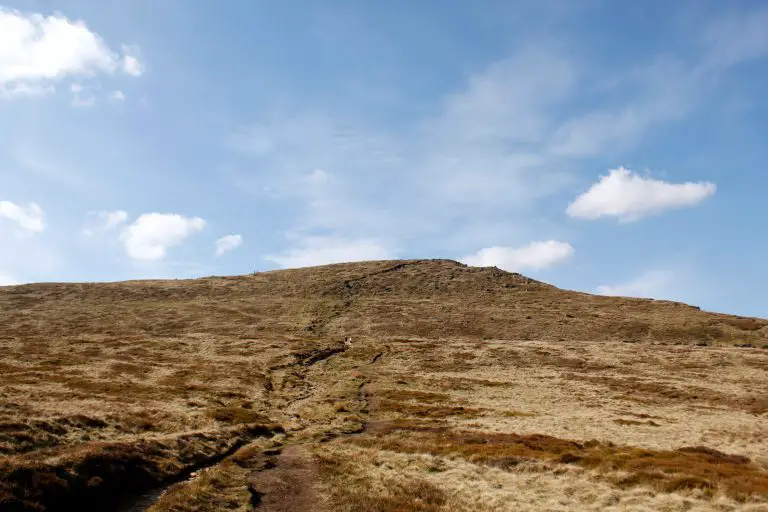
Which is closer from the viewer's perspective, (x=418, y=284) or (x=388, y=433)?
(x=388, y=433)

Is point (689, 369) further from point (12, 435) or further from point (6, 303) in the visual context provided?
point (6, 303)

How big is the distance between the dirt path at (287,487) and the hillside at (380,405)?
16 cm

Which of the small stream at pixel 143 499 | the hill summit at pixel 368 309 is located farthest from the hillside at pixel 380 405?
the hill summit at pixel 368 309

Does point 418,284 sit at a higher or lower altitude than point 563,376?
higher

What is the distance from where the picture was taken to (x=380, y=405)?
52688 millimetres

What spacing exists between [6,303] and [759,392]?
6060 inches

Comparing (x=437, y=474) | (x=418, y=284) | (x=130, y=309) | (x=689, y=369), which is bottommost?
(x=437, y=474)

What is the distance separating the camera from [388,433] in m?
39.4

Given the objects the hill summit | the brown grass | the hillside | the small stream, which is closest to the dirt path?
the hillside

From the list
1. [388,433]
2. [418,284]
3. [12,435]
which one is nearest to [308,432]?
[388,433]

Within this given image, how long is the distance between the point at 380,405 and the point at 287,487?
28.1m

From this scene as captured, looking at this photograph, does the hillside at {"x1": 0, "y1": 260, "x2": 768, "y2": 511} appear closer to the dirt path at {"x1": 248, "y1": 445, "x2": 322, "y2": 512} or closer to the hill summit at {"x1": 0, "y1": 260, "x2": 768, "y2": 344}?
the dirt path at {"x1": 248, "y1": 445, "x2": 322, "y2": 512}

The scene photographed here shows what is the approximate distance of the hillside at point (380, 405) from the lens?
23.5 m

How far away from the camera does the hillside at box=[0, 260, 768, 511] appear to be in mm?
23547
